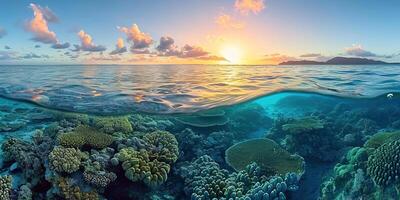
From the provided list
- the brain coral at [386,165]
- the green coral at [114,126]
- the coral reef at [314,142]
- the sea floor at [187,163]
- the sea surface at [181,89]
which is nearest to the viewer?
the brain coral at [386,165]

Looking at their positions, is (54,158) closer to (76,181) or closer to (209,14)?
(76,181)

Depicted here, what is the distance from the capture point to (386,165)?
7324 mm

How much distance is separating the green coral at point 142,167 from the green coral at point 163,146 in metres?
0.43

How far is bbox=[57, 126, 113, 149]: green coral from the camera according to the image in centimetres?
933

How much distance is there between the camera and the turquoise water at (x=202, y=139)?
328 inches

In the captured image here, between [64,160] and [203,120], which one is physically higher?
[64,160]

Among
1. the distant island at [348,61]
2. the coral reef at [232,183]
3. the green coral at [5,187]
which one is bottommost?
the coral reef at [232,183]

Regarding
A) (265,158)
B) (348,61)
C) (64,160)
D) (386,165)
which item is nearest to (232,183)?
(265,158)

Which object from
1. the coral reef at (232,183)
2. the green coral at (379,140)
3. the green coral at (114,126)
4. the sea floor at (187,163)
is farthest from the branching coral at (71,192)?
the green coral at (379,140)

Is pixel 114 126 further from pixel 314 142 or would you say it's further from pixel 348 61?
→ pixel 348 61

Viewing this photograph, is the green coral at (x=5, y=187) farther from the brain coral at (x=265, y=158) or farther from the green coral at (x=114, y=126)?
the brain coral at (x=265, y=158)

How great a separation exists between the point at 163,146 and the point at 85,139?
248cm

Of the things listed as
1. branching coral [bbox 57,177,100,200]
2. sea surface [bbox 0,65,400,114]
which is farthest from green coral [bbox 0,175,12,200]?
sea surface [bbox 0,65,400,114]

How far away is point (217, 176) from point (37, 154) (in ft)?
17.4
